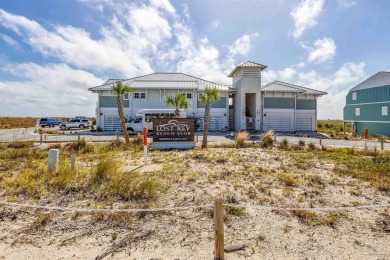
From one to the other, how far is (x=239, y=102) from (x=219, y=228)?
99.0 ft

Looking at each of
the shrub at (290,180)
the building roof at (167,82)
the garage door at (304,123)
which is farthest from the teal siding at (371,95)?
the shrub at (290,180)

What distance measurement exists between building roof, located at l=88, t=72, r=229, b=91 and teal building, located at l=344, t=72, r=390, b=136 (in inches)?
707

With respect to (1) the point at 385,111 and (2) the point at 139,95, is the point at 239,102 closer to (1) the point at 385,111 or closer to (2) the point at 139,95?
(2) the point at 139,95

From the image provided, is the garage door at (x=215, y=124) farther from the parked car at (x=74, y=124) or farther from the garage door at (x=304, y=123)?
the parked car at (x=74, y=124)

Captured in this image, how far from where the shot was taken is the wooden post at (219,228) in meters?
3.24

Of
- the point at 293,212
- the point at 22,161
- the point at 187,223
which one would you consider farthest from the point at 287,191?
the point at 22,161

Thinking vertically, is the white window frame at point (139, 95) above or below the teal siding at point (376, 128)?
above

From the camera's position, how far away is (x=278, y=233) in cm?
419

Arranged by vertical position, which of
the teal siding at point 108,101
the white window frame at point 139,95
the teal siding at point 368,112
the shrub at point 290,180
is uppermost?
the white window frame at point 139,95

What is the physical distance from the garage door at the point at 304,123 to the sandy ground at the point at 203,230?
29052 millimetres

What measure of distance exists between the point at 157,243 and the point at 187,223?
798mm

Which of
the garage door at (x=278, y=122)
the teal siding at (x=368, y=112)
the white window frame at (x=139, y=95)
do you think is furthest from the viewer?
the garage door at (x=278, y=122)

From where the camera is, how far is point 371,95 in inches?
1149

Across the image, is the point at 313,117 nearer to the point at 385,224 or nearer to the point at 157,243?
the point at 385,224
